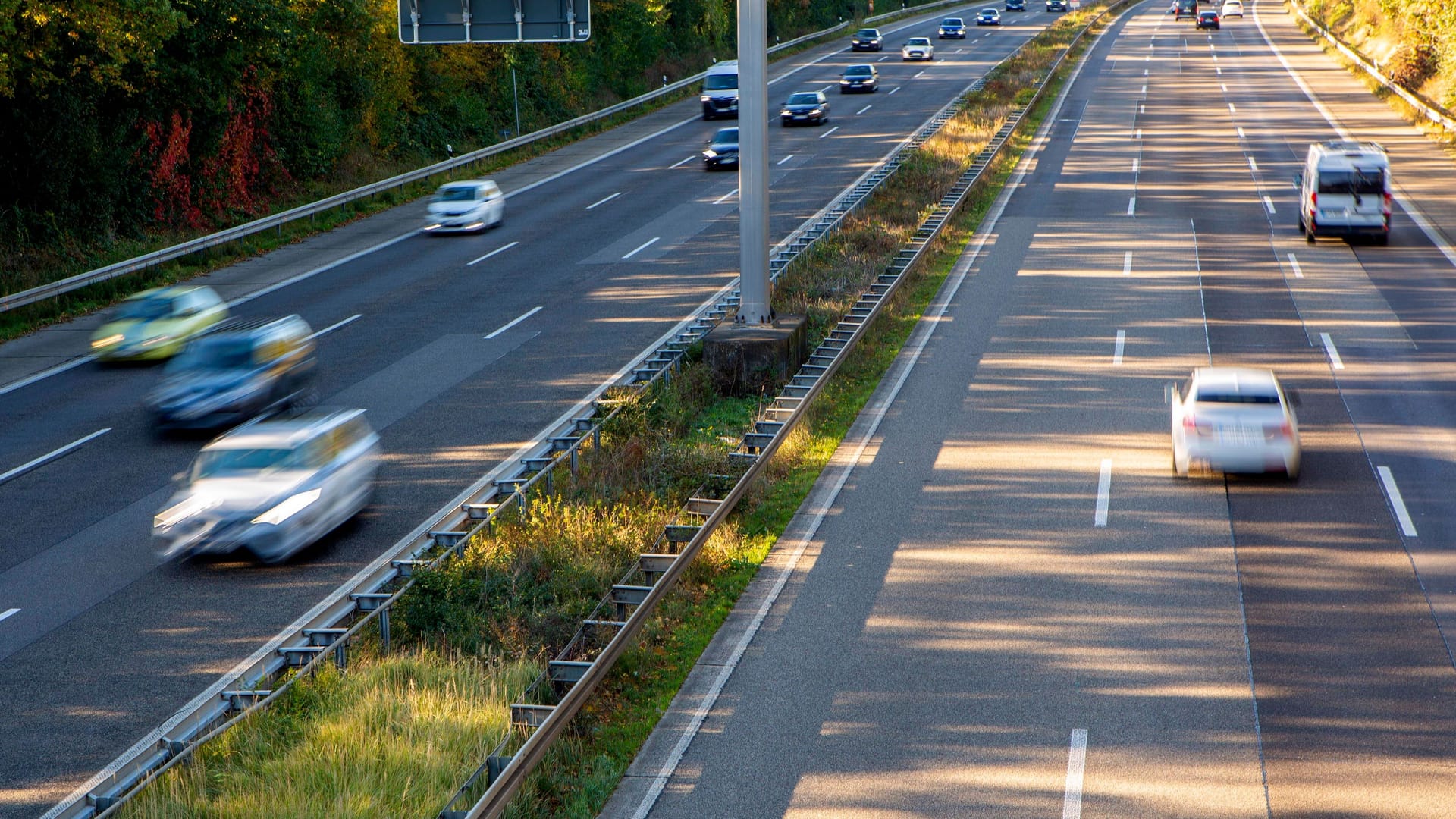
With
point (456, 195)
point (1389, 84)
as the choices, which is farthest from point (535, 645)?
point (1389, 84)

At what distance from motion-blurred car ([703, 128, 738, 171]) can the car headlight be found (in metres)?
28.9

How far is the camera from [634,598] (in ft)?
39.4

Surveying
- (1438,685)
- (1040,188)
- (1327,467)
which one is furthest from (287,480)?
(1040,188)

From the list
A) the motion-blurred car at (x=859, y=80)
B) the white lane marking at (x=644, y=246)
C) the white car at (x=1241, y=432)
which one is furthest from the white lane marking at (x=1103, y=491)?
the motion-blurred car at (x=859, y=80)

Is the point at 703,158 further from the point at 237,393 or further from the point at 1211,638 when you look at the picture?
the point at 1211,638

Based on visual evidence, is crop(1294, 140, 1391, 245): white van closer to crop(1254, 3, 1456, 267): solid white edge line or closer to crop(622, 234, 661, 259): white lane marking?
crop(1254, 3, 1456, 267): solid white edge line

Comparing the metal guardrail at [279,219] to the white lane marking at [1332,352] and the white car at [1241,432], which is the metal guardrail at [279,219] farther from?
the white lane marking at [1332,352]

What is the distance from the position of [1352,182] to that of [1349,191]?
0.28 meters

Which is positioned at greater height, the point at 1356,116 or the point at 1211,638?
the point at 1356,116

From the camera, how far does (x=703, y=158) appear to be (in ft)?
142

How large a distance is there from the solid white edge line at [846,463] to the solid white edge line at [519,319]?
782cm

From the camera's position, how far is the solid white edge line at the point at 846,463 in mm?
9922

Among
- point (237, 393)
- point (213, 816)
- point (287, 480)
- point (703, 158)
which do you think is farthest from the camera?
point (703, 158)

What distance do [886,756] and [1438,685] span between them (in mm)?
4831
